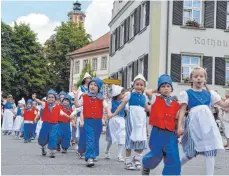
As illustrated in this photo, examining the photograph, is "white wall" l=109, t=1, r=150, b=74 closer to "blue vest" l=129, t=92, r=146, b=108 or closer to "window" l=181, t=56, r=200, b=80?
"window" l=181, t=56, r=200, b=80

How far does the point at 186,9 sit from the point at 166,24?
1.43m

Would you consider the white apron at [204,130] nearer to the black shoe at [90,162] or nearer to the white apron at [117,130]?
the black shoe at [90,162]

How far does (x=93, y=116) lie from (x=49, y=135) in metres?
2.57

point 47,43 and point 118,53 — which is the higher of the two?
point 47,43

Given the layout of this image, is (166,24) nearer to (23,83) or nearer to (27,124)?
(27,124)

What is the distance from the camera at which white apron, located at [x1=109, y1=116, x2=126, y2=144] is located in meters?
11.5

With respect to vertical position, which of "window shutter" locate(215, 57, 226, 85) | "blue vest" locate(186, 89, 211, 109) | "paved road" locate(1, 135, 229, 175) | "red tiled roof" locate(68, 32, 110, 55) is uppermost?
"red tiled roof" locate(68, 32, 110, 55)

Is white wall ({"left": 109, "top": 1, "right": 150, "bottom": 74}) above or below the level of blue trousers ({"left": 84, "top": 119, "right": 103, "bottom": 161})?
above

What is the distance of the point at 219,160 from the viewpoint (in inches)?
487

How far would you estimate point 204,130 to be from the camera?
24.1 feet

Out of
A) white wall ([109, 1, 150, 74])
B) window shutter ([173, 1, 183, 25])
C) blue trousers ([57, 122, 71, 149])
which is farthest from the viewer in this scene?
white wall ([109, 1, 150, 74])

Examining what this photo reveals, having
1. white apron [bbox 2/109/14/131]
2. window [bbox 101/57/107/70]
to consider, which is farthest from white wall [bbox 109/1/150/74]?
window [bbox 101/57/107/70]

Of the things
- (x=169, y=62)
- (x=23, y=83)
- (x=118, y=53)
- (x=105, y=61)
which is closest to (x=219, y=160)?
(x=169, y=62)

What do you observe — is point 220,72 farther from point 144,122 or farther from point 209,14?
point 144,122
